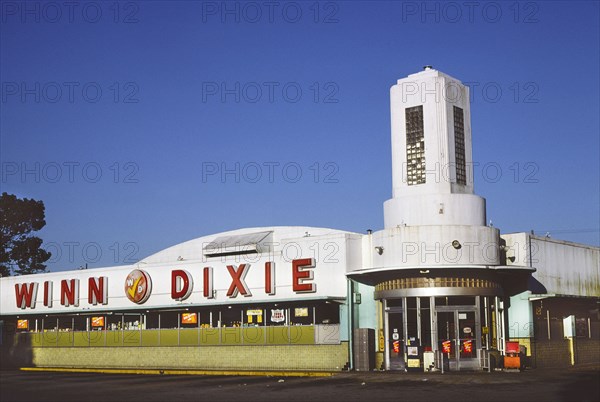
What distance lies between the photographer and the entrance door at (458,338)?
3366cm

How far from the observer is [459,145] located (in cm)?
3694

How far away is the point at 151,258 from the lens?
54.1m

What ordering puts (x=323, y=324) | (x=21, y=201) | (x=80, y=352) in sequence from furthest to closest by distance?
(x=21, y=201) → (x=80, y=352) → (x=323, y=324)

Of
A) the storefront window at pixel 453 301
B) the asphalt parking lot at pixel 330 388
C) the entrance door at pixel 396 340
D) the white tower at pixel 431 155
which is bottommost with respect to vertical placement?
the asphalt parking lot at pixel 330 388

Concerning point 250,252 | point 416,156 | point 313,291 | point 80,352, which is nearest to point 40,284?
point 80,352

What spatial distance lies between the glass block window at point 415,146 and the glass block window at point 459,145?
5.41 feet

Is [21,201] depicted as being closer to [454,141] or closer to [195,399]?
[454,141]

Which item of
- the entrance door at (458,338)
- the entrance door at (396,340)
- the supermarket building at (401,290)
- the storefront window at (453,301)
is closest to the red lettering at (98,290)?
the supermarket building at (401,290)

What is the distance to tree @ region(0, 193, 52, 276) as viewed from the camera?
75.9 metres

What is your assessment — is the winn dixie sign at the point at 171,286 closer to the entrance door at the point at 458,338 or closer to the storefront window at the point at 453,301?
the storefront window at the point at 453,301

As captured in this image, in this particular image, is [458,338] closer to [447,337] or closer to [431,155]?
[447,337]

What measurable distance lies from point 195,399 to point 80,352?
25.6 m

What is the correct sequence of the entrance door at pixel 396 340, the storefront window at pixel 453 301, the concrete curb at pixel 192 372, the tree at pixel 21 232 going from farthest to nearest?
the tree at pixel 21 232 → the concrete curb at pixel 192 372 → the entrance door at pixel 396 340 → the storefront window at pixel 453 301

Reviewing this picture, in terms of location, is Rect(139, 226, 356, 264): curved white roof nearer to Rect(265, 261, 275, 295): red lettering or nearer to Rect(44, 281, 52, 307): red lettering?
Rect(265, 261, 275, 295): red lettering
